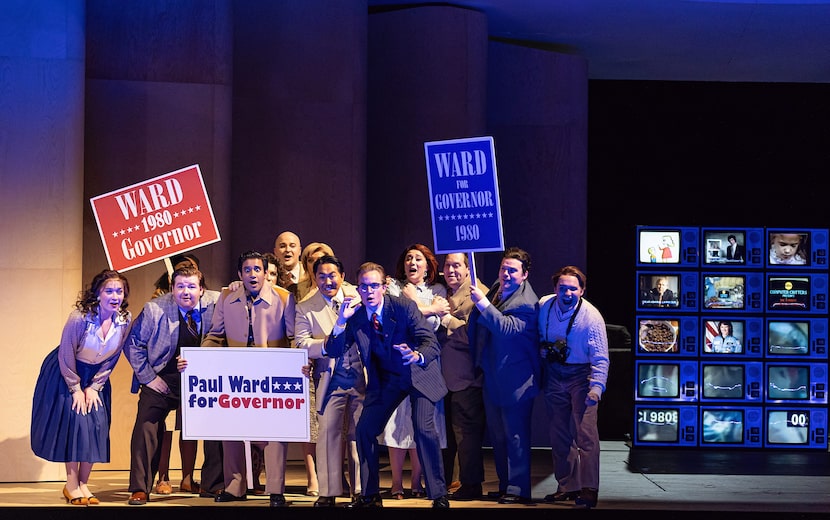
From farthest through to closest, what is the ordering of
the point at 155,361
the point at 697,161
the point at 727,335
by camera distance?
the point at 697,161 → the point at 727,335 → the point at 155,361

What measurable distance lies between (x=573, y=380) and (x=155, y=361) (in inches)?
102

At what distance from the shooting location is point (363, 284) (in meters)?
Result: 6.81

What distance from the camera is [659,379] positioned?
34.2 ft

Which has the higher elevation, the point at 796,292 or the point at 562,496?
the point at 796,292

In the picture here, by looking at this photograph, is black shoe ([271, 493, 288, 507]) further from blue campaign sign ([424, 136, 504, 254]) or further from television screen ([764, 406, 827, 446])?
television screen ([764, 406, 827, 446])

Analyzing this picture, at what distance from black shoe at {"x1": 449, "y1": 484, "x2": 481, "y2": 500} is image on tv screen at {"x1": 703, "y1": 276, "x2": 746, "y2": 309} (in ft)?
12.5

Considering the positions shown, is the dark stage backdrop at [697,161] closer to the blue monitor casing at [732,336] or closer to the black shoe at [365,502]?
the blue monitor casing at [732,336]

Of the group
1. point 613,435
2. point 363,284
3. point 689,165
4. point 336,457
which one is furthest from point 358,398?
point 689,165

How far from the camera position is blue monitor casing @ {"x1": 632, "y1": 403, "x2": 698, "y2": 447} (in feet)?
34.1

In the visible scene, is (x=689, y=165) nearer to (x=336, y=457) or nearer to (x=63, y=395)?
(x=336, y=457)

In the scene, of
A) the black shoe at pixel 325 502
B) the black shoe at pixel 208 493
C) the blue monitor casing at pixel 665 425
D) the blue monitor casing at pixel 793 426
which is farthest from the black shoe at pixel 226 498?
the blue monitor casing at pixel 793 426

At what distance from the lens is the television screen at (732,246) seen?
34.2 feet

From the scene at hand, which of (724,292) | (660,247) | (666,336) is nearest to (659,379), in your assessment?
(666,336)

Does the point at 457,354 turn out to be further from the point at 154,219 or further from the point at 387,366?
the point at 154,219
